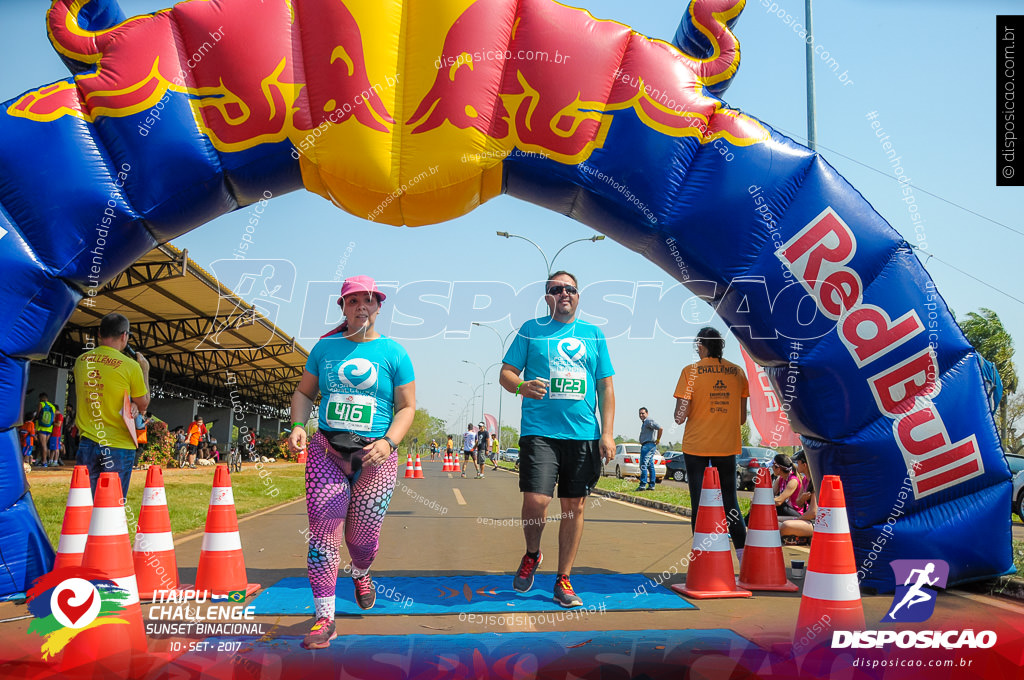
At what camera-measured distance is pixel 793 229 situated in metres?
5.40

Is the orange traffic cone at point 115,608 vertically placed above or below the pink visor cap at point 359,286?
below

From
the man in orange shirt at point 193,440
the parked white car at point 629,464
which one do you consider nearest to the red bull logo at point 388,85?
the man in orange shirt at point 193,440

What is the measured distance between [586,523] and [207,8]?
730 cm

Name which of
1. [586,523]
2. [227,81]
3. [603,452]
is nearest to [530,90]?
[227,81]

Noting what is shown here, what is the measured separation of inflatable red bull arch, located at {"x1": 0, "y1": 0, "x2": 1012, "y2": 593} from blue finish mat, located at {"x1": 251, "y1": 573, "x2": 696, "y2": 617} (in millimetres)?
1709

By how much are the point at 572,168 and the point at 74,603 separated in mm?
4149

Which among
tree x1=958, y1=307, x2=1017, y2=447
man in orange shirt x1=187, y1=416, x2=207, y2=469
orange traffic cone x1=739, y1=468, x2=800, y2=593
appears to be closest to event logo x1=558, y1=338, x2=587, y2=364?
orange traffic cone x1=739, y1=468, x2=800, y2=593

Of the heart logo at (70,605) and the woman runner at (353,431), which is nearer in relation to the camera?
the heart logo at (70,605)

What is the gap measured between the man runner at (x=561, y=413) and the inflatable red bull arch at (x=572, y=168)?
1173mm

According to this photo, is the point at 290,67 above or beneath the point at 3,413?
above

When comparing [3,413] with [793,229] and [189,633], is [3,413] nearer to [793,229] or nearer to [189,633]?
[189,633]

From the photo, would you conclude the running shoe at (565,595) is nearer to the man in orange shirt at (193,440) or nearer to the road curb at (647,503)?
the road curb at (647,503)

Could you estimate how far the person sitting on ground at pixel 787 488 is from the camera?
7.49 meters

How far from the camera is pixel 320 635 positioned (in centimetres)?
347
